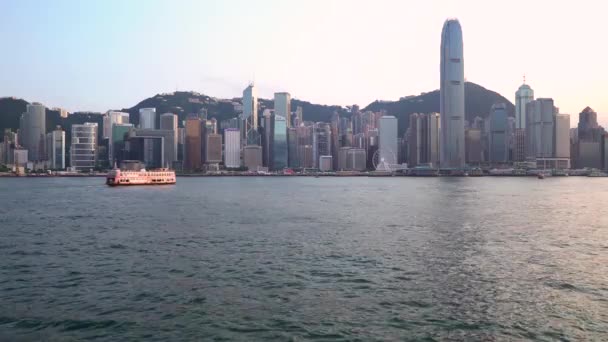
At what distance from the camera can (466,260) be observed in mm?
35406

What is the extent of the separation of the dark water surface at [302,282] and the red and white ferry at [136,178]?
112381mm

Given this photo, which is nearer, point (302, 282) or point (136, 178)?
point (302, 282)

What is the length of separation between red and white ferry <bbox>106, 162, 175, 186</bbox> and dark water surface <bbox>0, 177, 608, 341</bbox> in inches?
4424

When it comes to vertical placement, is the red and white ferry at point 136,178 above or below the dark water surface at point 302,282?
above

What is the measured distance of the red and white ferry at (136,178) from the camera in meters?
163

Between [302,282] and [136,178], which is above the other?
[136,178]

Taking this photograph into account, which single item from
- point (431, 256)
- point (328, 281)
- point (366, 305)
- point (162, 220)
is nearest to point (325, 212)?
point (162, 220)

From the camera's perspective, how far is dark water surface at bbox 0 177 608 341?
69.1ft

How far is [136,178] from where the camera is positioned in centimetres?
17000

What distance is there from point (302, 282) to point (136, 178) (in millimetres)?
153546

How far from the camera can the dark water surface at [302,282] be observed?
21.0 metres

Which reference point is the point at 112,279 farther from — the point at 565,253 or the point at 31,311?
the point at 565,253

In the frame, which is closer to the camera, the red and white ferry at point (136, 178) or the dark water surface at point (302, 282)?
the dark water surface at point (302, 282)

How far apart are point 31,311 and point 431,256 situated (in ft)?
88.1
